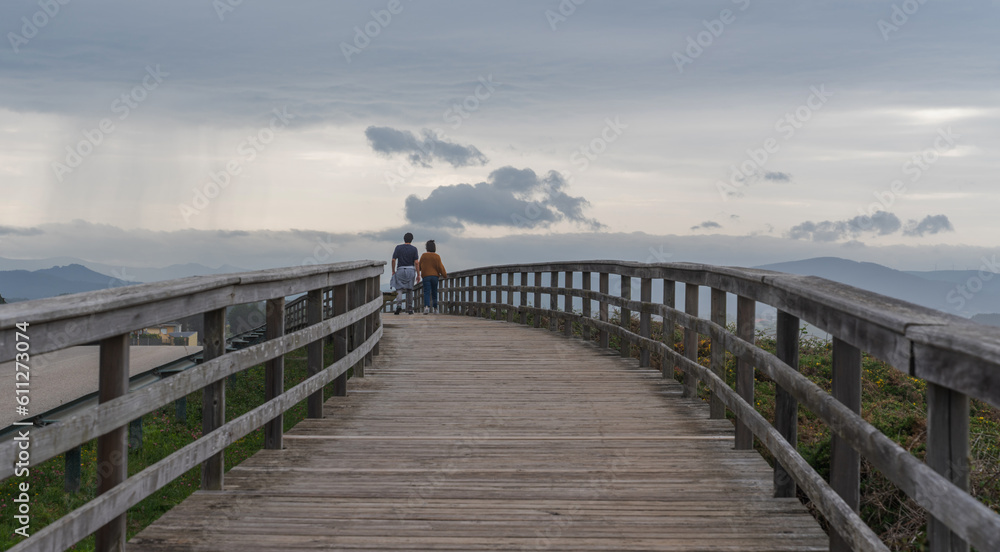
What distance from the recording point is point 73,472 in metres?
7.48

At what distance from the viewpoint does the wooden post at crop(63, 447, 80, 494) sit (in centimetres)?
740

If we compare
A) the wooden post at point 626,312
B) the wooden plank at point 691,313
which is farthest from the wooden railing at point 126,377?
the wooden post at point 626,312

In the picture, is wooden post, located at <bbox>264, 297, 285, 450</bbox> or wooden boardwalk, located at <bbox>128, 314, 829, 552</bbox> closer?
wooden boardwalk, located at <bbox>128, 314, 829, 552</bbox>

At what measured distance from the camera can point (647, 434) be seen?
6.20 m

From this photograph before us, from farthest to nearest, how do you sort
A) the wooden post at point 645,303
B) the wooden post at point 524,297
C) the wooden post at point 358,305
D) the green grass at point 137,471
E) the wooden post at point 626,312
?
the wooden post at point 524,297, the wooden post at point 626,312, the wooden post at point 645,303, the wooden post at point 358,305, the green grass at point 137,471

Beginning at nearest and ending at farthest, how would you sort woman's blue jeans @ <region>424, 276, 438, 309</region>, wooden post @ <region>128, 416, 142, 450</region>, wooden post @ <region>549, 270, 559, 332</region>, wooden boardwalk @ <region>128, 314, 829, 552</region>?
wooden boardwalk @ <region>128, 314, 829, 552</region>, wooden post @ <region>128, 416, 142, 450</region>, wooden post @ <region>549, 270, 559, 332</region>, woman's blue jeans @ <region>424, 276, 438, 309</region>

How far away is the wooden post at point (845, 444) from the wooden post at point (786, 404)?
0.66 m

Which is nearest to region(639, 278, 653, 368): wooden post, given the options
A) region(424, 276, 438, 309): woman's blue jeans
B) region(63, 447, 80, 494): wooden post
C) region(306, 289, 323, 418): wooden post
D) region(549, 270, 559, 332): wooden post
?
region(306, 289, 323, 418): wooden post

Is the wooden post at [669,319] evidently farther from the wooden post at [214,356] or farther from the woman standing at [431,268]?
the woman standing at [431,268]

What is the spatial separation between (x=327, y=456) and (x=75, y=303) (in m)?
2.81

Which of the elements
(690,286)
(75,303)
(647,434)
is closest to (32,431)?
(75,303)

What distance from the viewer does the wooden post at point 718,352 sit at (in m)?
6.27

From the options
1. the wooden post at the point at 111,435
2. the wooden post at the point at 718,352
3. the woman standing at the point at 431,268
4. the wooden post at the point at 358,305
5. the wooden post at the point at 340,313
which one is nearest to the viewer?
the wooden post at the point at 111,435

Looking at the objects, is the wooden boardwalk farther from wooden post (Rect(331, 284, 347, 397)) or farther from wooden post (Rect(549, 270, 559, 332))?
wooden post (Rect(549, 270, 559, 332))
